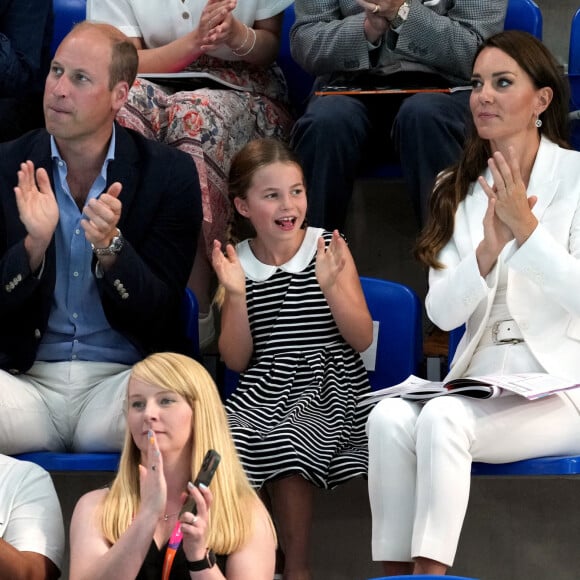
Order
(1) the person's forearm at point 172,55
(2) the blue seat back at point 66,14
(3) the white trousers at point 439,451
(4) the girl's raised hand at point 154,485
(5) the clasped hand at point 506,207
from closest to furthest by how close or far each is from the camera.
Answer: (4) the girl's raised hand at point 154,485 < (3) the white trousers at point 439,451 < (5) the clasped hand at point 506,207 < (1) the person's forearm at point 172,55 < (2) the blue seat back at point 66,14

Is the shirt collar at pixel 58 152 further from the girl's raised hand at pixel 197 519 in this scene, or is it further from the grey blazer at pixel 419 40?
the girl's raised hand at pixel 197 519

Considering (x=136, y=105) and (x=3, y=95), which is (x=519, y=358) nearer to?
(x=136, y=105)

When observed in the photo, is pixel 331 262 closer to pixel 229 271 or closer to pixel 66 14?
pixel 229 271

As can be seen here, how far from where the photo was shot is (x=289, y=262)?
3.28m

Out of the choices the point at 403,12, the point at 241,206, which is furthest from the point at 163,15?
the point at 241,206

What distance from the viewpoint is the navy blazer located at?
3.04m

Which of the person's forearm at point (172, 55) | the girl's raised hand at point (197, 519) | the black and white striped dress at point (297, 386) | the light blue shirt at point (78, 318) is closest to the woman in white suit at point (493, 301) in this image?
the black and white striped dress at point (297, 386)

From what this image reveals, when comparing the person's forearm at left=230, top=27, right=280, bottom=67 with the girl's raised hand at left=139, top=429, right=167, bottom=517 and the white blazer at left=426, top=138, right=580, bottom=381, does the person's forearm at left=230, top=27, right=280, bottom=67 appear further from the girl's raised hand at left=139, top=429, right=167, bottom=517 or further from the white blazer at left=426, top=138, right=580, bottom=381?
the girl's raised hand at left=139, top=429, right=167, bottom=517

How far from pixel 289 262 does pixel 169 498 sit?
91cm

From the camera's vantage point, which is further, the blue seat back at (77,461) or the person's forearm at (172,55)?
the person's forearm at (172,55)

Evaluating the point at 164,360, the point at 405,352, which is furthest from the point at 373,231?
the point at 164,360

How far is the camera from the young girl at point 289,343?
9.45 ft

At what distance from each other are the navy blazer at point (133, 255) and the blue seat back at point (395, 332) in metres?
0.48

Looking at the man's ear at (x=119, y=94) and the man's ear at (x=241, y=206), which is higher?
the man's ear at (x=119, y=94)
